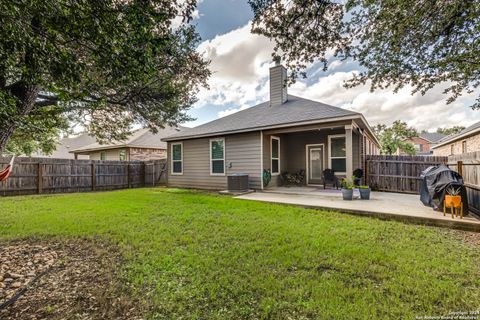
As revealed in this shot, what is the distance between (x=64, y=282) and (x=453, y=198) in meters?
6.57

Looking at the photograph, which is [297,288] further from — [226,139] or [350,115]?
[226,139]

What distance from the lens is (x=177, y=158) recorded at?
454 inches

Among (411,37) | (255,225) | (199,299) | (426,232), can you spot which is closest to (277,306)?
(199,299)

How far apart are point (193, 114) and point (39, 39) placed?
475 cm

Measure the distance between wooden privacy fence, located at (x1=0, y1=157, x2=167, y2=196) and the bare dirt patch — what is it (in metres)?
7.58

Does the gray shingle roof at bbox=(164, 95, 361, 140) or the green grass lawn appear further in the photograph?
the gray shingle roof at bbox=(164, 95, 361, 140)

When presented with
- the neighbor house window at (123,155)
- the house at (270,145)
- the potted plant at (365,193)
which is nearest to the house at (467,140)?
the house at (270,145)

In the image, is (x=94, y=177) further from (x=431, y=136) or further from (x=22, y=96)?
(x=431, y=136)

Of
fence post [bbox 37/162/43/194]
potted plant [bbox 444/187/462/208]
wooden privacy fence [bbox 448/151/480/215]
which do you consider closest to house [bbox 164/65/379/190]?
wooden privacy fence [bbox 448/151/480/215]

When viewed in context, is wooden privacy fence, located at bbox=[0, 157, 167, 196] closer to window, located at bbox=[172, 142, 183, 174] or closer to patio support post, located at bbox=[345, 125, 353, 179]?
window, located at bbox=[172, 142, 183, 174]

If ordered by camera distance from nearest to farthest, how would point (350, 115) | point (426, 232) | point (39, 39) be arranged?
point (39, 39), point (426, 232), point (350, 115)

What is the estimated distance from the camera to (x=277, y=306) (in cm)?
195

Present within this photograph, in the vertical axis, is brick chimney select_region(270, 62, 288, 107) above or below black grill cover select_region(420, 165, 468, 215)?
above

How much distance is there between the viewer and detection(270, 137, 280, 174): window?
370 inches
